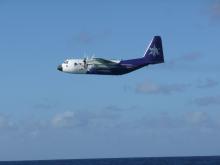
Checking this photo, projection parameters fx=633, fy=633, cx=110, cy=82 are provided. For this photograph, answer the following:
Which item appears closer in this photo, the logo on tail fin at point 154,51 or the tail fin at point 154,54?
the logo on tail fin at point 154,51

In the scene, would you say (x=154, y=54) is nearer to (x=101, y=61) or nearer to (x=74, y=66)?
(x=101, y=61)

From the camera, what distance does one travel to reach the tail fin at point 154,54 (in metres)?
137

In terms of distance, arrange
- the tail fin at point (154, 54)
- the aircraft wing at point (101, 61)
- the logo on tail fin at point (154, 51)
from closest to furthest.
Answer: the aircraft wing at point (101, 61) < the logo on tail fin at point (154, 51) < the tail fin at point (154, 54)

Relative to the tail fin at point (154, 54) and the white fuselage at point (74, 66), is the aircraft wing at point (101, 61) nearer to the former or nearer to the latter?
the white fuselage at point (74, 66)

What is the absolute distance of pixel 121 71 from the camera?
133 meters

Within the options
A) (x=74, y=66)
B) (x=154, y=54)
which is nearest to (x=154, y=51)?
(x=154, y=54)

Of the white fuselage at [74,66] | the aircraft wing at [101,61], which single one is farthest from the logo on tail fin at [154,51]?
the white fuselage at [74,66]

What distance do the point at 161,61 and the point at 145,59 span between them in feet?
11.9

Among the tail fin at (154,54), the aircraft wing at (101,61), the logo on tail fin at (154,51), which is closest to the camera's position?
the aircraft wing at (101,61)

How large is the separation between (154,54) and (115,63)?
366 inches

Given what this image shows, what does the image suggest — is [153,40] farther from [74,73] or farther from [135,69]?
[74,73]

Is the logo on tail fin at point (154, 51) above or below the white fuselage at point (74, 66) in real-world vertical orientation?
above

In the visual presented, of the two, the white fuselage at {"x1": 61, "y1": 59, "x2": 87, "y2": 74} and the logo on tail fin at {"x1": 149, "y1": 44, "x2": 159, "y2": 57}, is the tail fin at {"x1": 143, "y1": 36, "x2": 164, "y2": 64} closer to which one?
the logo on tail fin at {"x1": 149, "y1": 44, "x2": 159, "y2": 57}

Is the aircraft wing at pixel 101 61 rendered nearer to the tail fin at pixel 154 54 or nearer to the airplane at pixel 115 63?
the airplane at pixel 115 63
